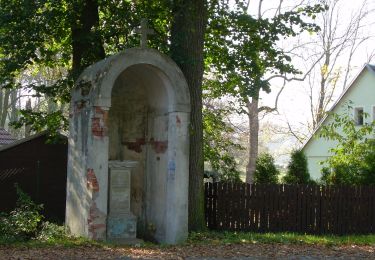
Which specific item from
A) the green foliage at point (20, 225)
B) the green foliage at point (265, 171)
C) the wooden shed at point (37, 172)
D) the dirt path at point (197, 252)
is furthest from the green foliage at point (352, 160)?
the green foliage at point (20, 225)

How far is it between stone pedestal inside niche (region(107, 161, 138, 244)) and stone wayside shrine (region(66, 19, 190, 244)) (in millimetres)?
23

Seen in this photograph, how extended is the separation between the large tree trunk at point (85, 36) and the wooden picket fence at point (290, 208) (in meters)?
4.86

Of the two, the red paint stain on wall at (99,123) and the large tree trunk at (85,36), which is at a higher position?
the large tree trunk at (85,36)

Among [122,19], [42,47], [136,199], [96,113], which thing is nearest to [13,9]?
[42,47]

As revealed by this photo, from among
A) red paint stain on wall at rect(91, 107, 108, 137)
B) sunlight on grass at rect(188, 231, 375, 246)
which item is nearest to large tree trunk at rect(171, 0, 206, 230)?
sunlight on grass at rect(188, 231, 375, 246)

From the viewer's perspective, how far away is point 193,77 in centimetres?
1283

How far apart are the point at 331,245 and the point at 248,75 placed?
5097 millimetres

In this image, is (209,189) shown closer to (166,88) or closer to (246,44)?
(166,88)

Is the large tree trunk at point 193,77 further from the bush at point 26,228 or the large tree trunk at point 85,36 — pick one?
the bush at point 26,228

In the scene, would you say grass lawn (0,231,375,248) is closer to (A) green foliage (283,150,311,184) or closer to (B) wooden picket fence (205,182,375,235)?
(B) wooden picket fence (205,182,375,235)

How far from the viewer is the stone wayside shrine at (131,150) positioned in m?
11.3

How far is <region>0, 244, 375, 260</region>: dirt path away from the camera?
379 inches

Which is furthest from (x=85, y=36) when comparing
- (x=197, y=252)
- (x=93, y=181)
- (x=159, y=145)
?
(x=197, y=252)

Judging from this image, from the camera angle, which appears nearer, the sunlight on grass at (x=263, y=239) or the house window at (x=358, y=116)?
the sunlight on grass at (x=263, y=239)
